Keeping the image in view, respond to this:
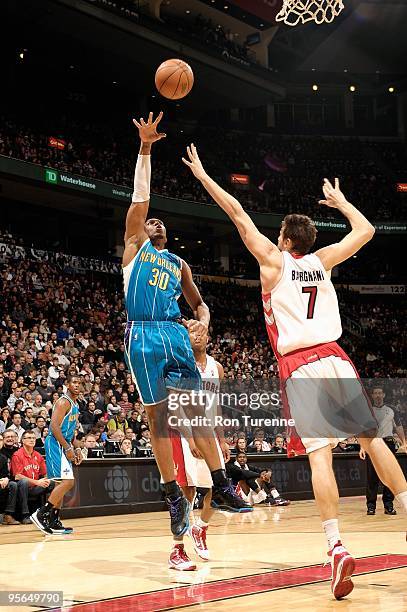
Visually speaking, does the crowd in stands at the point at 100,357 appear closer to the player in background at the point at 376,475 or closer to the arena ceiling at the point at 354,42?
the player in background at the point at 376,475

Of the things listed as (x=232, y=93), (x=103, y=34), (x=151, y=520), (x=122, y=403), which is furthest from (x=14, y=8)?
(x=151, y=520)

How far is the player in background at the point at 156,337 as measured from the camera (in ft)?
18.8

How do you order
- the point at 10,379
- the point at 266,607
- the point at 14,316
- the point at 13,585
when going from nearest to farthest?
the point at 266,607
the point at 13,585
the point at 10,379
the point at 14,316

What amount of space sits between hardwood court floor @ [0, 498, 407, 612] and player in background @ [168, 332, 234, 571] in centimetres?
15

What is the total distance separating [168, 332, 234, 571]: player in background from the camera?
588cm

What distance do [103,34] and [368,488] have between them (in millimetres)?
19892

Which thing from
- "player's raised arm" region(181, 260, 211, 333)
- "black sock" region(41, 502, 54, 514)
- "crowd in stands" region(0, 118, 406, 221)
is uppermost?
"crowd in stands" region(0, 118, 406, 221)

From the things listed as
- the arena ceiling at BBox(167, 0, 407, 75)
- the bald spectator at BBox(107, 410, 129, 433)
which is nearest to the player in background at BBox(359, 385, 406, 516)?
the bald spectator at BBox(107, 410, 129, 433)

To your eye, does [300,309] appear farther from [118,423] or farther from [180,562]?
[118,423]

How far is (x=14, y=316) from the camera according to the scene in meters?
19.6

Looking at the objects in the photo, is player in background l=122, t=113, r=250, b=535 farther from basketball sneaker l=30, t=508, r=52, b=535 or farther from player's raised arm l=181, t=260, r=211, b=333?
basketball sneaker l=30, t=508, r=52, b=535

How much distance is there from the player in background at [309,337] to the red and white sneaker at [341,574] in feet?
0.82

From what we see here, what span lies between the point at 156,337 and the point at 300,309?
1.26 m

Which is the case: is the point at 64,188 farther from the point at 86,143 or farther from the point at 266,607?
the point at 266,607
